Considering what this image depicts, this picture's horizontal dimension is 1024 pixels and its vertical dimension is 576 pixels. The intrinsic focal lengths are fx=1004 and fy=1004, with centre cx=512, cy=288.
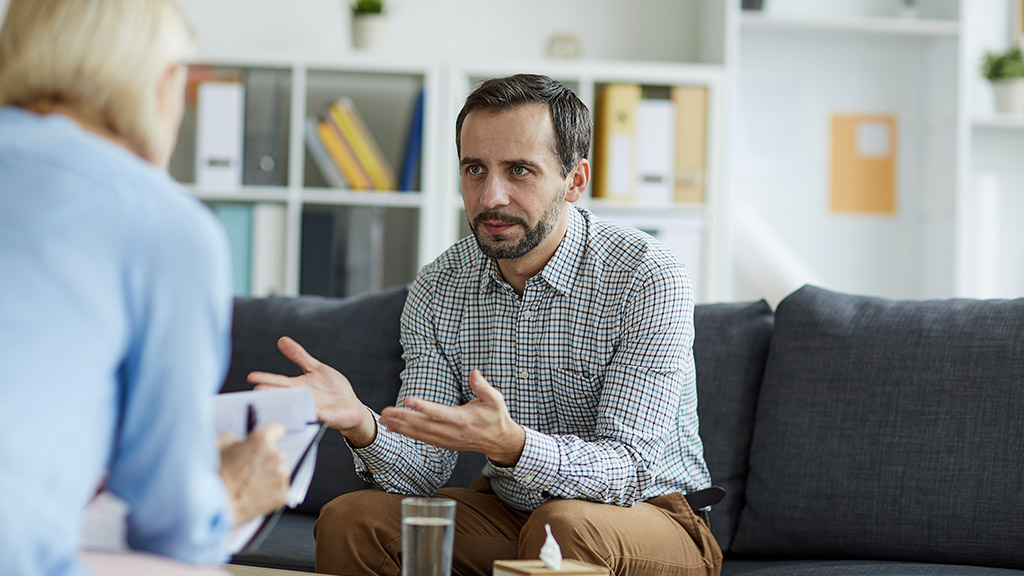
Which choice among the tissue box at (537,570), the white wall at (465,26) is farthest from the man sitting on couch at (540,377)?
the white wall at (465,26)

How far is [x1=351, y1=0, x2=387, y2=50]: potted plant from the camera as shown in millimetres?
3162

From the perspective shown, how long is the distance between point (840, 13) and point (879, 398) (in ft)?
7.08

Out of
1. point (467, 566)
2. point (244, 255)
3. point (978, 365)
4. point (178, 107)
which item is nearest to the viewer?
point (178, 107)

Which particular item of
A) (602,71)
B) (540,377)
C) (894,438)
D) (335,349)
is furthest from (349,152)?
(894,438)

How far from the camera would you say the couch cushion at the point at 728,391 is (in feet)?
5.94

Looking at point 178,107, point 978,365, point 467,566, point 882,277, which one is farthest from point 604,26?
point 178,107

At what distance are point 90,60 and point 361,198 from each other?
2.37 metres

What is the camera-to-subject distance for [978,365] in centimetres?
170

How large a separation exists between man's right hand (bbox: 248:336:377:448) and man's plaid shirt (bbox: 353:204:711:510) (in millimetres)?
40

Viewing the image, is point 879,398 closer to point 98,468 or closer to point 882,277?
point 98,468

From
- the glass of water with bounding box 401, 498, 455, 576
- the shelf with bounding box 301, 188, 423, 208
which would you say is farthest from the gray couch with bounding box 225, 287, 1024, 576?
the shelf with bounding box 301, 188, 423, 208

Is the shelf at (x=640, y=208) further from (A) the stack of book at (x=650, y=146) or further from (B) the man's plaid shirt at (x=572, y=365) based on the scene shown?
(B) the man's plaid shirt at (x=572, y=365)

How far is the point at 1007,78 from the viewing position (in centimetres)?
329

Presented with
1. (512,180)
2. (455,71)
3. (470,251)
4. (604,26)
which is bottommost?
(470,251)
